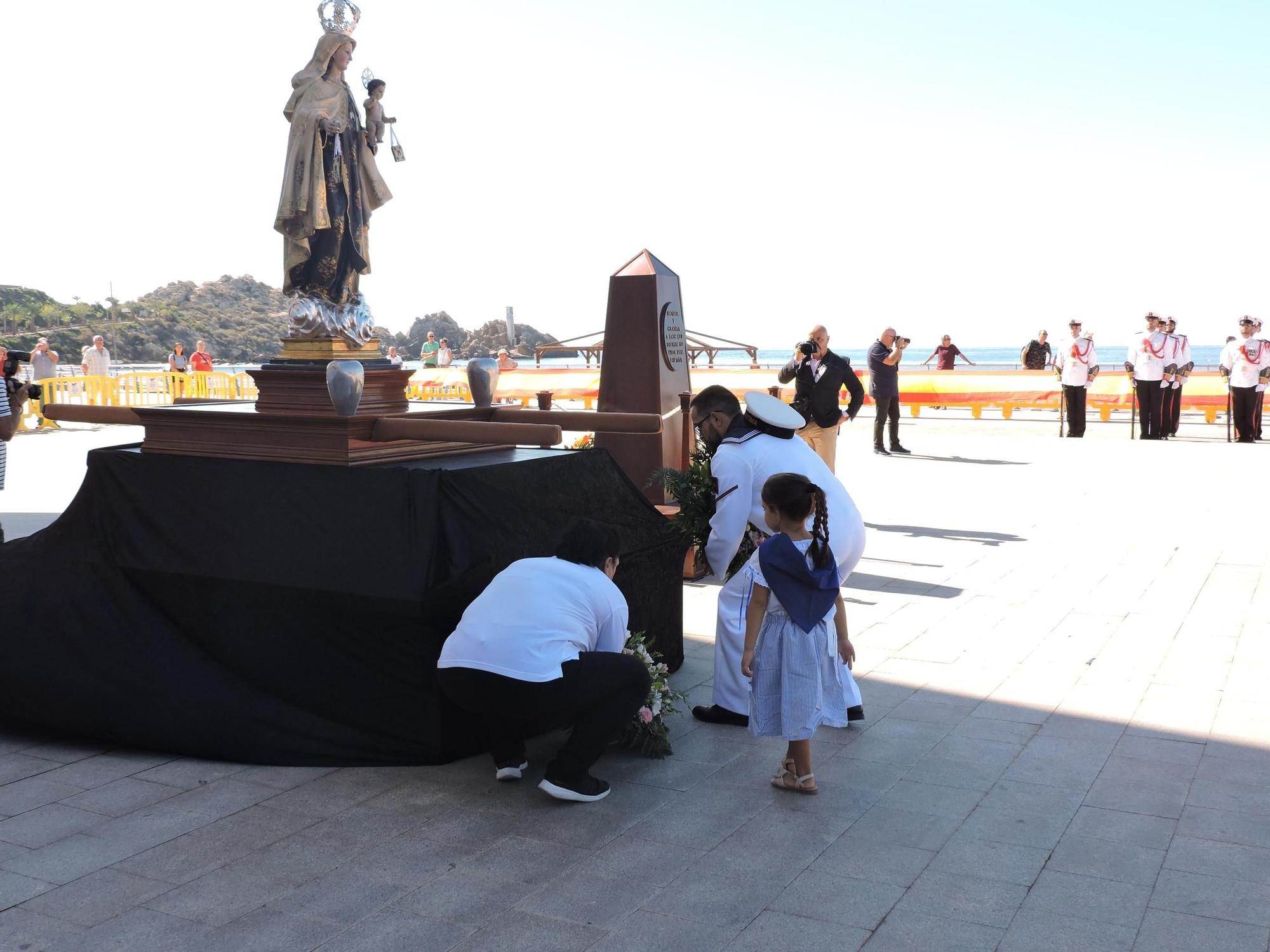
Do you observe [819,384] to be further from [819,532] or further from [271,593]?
[271,593]

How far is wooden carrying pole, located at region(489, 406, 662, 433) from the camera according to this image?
5.02m

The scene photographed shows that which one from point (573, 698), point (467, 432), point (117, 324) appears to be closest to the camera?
point (573, 698)

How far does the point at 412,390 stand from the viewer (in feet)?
85.9

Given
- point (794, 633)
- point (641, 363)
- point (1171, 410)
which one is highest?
point (641, 363)

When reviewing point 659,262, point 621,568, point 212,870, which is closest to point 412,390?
point 659,262

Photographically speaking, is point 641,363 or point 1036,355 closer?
point 641,363

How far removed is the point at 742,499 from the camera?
5109mm

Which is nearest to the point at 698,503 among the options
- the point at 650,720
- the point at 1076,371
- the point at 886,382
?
the point at 650,720

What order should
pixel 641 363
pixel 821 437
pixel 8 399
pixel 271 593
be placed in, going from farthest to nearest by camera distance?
pixel 821 437 < pixel 641 363 < pixel 8 399 < pixel 271 593

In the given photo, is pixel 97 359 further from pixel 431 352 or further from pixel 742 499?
pixel 742 499

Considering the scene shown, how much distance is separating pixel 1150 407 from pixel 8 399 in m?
16.0

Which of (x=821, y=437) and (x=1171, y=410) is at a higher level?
Result: (x=821, y=437)

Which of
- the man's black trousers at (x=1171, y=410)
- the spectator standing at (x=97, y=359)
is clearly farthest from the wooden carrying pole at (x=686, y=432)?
the spectator standing at (x=97, y=359)

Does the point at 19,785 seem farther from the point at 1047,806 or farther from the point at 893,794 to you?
the point at 1047,806
